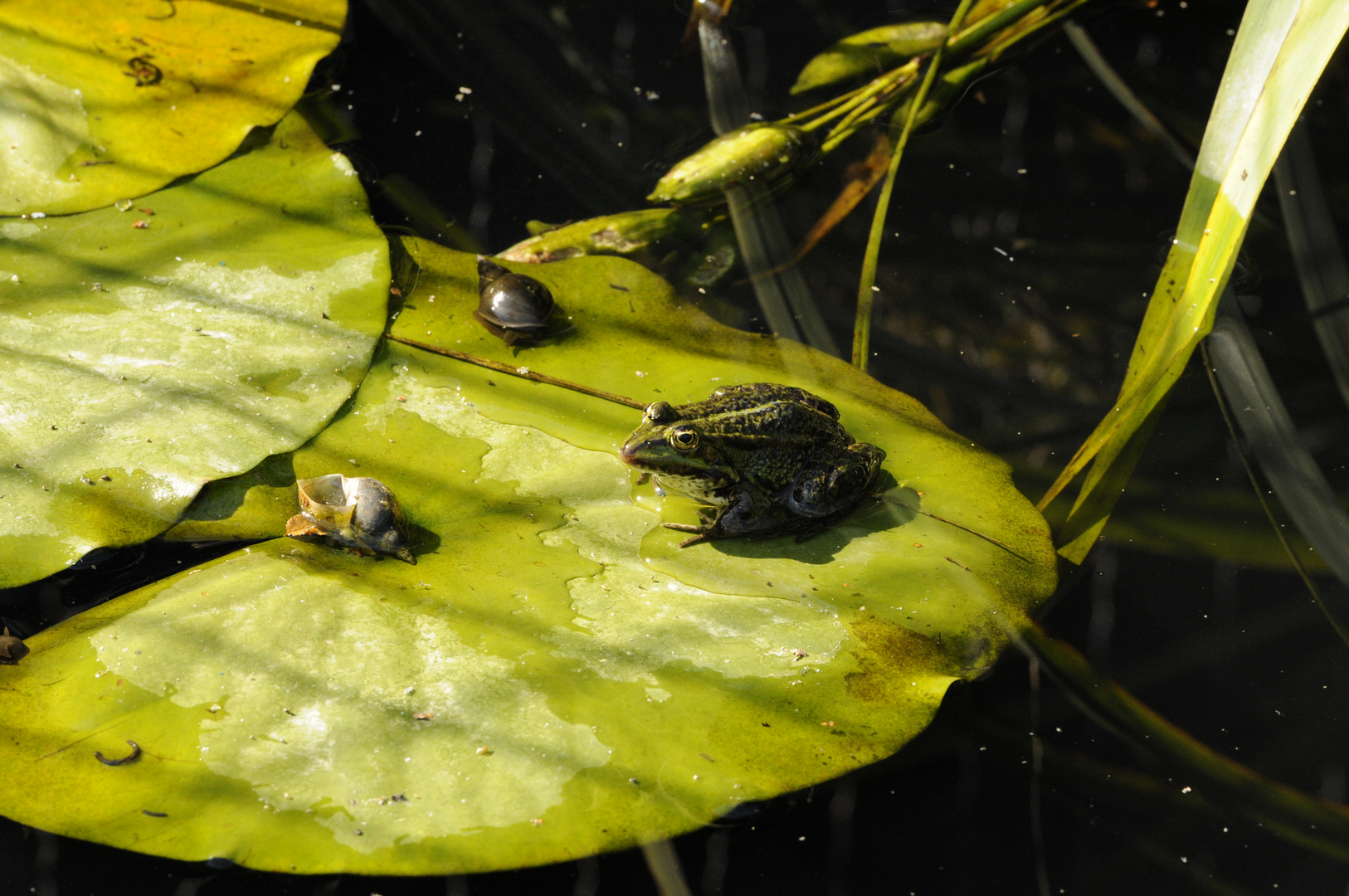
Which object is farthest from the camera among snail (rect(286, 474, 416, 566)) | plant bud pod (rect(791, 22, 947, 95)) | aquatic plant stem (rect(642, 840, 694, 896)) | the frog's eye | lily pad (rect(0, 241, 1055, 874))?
plant bud pod (rect(791, 22, 947, 95))

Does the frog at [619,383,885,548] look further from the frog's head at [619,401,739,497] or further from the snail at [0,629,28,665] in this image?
the snail at [0,629,28,665]

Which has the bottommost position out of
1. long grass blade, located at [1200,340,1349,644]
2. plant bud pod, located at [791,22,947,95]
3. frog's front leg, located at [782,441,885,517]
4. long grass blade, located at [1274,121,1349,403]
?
frog's front leg, located at [782,441,885,517]

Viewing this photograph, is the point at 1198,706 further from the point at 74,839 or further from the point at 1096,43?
the point at 1096,43

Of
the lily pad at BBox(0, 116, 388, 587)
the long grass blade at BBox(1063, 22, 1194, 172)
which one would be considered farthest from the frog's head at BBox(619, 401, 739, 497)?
the long grass blade at BBox(1063, 22, 1194, 172)

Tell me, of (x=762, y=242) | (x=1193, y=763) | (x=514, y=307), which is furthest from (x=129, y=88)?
(x=1193, y=763)

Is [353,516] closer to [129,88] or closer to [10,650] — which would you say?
[10,650]

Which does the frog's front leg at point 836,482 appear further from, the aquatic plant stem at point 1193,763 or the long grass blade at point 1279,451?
the long grass blade at point 1279,451

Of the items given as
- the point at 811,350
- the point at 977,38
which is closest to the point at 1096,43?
the point at 977,38
